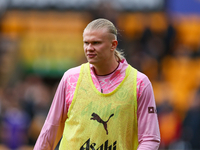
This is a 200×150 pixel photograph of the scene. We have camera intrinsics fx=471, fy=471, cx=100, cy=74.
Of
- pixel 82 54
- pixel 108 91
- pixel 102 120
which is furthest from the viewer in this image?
pixel 82 54

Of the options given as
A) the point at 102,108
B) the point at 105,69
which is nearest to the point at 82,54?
the point at 105,69

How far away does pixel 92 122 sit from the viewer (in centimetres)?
425

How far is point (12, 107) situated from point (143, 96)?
7.50 m

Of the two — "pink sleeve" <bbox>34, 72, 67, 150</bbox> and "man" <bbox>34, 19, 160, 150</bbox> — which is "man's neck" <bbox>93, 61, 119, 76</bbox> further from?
"pink sleeve" <bbox>34, 72, 67, 150</bbox>

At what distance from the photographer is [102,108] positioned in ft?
14.0

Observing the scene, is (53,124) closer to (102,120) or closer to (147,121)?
(102,120)

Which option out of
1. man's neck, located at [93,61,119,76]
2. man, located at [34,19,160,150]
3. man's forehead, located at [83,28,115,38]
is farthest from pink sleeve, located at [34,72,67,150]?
man's forehead, located at [83,28,115,38]

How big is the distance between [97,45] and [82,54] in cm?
1001

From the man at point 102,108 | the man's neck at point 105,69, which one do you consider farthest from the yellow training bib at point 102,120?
the man's neck at point 105,69

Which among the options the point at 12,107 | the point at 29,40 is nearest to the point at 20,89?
the point at 12,107

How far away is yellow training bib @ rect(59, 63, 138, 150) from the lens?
4.24m

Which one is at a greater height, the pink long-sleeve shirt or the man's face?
the man's face

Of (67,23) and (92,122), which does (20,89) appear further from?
(92,122)

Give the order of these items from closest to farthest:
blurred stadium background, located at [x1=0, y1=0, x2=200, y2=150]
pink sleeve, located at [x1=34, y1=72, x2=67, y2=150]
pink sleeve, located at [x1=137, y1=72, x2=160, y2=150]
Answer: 1. pink sleeve, located at [x1=137, y1=72, x2=160, y2=150]
2. pink sleeve, located at [x1=34, y1=72, x2=67, y2=150]
3. blurred stadium background, located at [x1=0, y1=0, x2=200, y2=150]
